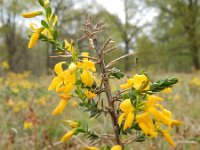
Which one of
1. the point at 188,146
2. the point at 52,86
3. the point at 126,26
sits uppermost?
the point at 126,26

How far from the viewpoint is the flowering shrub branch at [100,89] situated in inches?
35.6

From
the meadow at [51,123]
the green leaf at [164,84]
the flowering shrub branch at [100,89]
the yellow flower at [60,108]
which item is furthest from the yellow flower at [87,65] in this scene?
the meadow at [51,123]

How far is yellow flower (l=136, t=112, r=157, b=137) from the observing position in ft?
2.93

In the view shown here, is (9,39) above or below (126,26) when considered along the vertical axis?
below

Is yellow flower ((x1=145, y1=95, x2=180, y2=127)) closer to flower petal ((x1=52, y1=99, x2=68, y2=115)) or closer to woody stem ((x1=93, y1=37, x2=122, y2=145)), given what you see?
woody stem ((x1=93, y1=37, x2=122, y2=145))

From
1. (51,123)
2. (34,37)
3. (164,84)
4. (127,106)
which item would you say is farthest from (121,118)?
(51,123)

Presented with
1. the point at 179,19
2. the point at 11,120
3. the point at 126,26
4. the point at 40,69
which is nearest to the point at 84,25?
the point at 11,120

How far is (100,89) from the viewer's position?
98 centimetres

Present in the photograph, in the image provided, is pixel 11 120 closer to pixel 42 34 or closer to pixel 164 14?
pixel 42 34

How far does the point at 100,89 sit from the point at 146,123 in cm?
17

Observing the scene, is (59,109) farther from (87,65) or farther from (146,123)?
(146,123)

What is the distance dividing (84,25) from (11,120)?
2853 mm

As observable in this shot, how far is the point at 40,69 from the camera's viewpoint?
35094mm

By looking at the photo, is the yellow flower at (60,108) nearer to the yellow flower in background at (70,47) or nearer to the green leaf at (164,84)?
the yellow flower in background at (70,47)
